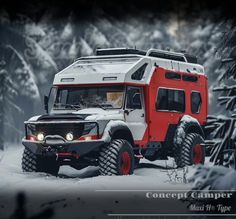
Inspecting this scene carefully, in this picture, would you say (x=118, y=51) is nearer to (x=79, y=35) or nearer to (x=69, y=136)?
(x=79, y=35)

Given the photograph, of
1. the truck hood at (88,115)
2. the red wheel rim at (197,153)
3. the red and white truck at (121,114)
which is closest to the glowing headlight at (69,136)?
the red and white truck at (121,114)

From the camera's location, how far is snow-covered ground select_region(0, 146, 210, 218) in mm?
11227

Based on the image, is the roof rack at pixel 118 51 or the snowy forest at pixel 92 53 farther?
the roof rack at pixel 118 51

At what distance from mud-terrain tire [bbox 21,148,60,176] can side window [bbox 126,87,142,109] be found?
1723 mm

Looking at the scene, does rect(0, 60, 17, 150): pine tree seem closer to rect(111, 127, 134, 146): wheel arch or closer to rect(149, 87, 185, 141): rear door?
rect(111, 127, 134, 146): wheel arch

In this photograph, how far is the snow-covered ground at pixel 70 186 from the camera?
11.2 m

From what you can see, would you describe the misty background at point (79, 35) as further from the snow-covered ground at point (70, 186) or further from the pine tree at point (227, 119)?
the snow-covered ground at point (70, 186)

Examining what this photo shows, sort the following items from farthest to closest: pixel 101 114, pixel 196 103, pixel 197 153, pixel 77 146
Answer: pixel 196 103, pixel 197 153, pixel 101 114, pixel 77 146

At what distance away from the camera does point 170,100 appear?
13.1 metres

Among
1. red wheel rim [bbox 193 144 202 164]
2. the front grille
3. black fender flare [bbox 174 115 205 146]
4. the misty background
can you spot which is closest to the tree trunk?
the misty background

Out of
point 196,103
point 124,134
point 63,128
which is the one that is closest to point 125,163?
point 124,134

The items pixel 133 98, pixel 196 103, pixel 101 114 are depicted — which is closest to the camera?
pixel 101 114

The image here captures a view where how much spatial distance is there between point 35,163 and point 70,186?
3.45 ft

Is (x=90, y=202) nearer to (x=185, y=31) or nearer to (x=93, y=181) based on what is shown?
(x=93, y=181)
